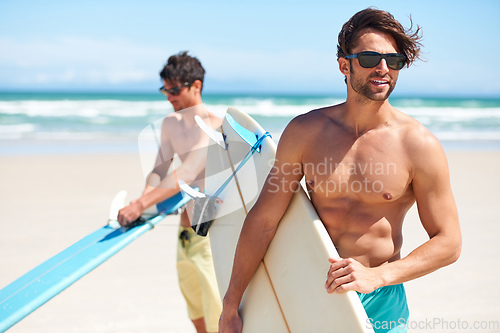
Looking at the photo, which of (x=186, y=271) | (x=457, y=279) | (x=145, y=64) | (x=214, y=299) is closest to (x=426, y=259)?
(x=214, y=299)

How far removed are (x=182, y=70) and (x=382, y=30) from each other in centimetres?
199

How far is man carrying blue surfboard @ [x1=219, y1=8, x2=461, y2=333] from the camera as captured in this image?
5.46ft

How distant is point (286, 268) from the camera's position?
6.52 ft

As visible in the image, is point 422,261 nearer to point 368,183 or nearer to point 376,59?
point 368,183

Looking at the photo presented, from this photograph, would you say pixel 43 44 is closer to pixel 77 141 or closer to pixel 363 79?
pixel 77 141

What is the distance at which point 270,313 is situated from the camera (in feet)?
6.57

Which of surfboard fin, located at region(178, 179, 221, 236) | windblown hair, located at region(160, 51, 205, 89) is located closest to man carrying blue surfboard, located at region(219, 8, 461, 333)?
surfboard fin, located at region(178, 179, 221, 236)

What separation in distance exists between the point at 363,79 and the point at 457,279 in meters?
3.39

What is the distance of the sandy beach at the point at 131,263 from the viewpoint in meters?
3.79

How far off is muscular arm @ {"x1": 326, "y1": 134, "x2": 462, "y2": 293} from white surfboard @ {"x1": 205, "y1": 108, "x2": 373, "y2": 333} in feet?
0.30

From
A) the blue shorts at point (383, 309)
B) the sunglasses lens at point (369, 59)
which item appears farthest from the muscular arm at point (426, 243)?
the sunglasses lens at point (369, 59)

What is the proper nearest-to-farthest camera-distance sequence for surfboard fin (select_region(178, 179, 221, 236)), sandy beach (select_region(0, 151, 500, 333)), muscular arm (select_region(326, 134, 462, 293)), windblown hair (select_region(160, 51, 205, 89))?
1. muscular arm (select_region(326, 134, 462, 293))
2. surfboard fin (select_region(178, 179, 221, 236))
3. windblown hair (select_region(160, 51, 205, 89))
4. sandy beach (select_region(0, 151, 500, 333))

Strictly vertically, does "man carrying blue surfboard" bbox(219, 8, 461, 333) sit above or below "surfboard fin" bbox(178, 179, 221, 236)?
above

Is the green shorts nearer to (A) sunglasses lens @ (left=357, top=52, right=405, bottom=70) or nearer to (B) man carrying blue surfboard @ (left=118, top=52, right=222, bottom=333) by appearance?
(B) man carrying blue surfboard @ (left=118, top=52, right=222, bottom=333)
